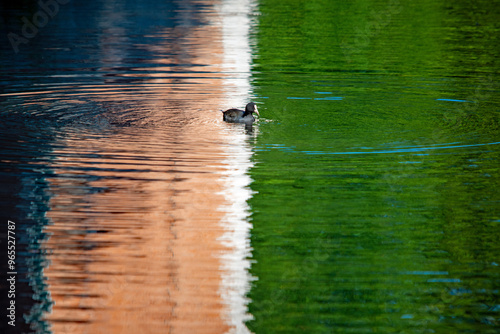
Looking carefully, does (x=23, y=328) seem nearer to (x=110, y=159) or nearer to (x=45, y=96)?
(x=110, y=159)

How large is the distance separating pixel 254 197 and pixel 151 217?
1.62 meters

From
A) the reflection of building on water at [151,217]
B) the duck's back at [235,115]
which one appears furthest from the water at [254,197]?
the duck's back at [235,115]

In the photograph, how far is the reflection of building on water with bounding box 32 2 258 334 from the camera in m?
8.40

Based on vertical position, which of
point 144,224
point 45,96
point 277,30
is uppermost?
point 144,224

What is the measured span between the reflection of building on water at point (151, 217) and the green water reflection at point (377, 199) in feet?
1.32

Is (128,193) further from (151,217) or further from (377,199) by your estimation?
(377,199)

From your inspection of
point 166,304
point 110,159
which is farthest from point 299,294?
point 110,159

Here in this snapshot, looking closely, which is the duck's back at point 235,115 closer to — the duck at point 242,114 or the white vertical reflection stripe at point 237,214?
the duck at point 242,114

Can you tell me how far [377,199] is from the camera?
1191cm

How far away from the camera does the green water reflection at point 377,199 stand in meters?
8.49

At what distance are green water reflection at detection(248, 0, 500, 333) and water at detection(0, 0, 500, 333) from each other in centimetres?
3

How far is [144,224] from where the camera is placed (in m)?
10.8

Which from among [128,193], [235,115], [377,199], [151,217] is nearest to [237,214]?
[151,217]

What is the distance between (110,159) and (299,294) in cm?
595
